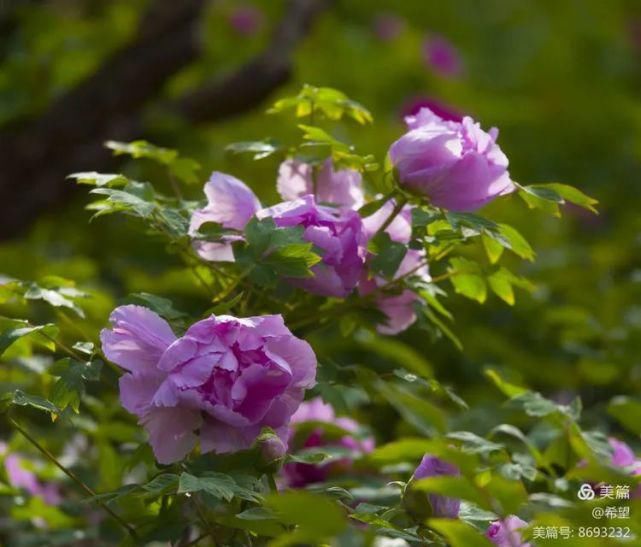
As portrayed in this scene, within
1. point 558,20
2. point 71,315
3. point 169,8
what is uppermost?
point 169,8

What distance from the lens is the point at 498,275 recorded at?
1227 mm

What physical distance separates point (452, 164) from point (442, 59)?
3559mm

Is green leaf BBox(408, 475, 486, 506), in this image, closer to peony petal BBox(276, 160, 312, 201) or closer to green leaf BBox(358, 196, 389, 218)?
green leaf BBox(358, 196, 389, 218)

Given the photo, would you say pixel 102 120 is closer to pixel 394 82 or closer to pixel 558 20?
pixel 394 82

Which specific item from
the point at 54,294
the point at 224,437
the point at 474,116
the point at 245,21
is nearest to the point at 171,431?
the point at 224,437

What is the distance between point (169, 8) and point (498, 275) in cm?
174

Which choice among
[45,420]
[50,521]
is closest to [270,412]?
[50,521]

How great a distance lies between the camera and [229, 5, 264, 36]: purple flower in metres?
4.46

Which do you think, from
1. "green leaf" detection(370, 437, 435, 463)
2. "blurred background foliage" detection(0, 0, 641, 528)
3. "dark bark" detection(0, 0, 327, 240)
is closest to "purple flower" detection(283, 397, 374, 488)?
"blurred background foliage" detection(0, 0, 641, 528)

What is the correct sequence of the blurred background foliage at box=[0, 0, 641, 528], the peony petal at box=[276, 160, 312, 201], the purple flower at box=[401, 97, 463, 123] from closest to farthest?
the peony petal at box=[276, 160, 312, 201] < the purple flower at box=[401, 97, 463, 123] < the blurred background foliage at box=[0, 0, 641, 528]

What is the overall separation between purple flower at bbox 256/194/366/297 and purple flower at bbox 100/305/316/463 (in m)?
0.12

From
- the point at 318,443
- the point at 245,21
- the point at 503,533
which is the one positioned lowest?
the point at 245,21

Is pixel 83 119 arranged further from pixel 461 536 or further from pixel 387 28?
pixel 387 28

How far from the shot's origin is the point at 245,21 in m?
4.49
